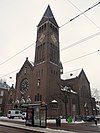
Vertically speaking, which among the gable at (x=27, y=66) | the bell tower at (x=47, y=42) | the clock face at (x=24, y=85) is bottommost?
the clock face at (x=24, y=85)

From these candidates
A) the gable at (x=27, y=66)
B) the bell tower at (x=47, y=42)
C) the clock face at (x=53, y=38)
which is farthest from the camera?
the gable at (x=27, y=66)

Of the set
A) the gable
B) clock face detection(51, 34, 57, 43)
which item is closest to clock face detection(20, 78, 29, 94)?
the gable

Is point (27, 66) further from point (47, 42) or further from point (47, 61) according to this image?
point (47, 42)

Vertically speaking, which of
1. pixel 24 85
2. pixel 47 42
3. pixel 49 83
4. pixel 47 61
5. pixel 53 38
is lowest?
pixel 49 83

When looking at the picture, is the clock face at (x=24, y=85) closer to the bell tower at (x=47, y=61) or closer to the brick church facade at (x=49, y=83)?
the brick church facade at (x=49, y=83)

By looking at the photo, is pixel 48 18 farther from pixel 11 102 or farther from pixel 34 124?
pixel 34 124

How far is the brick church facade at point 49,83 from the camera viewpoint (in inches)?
1864

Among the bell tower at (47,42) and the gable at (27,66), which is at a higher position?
the bell tower at (47,42)

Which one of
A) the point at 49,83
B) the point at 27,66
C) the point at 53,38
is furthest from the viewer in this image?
the point at 27,66

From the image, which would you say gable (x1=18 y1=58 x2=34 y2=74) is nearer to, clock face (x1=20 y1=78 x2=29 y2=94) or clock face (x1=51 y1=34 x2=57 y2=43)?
clock face (x1=20 y1=78 x2=29 y2=94)

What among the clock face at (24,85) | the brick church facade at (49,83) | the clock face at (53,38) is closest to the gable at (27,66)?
the brick church facade at (49,83)

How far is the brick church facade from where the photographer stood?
1864 inches

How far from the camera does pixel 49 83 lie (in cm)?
4756

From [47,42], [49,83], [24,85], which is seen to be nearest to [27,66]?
[24,85]
